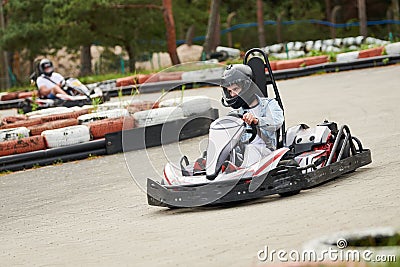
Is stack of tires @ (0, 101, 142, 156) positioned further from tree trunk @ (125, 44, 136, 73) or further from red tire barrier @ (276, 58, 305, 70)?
tree trunk @ (125, 44, 136, 73)

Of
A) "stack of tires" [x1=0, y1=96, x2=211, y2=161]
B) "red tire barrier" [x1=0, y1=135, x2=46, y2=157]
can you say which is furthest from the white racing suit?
"red tire barrier" [x1=0, y1=135, x2=46, y2=157]

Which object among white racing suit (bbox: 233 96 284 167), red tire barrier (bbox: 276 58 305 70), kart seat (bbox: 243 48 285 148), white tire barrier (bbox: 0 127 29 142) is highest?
kart seat (bbox: 243 48 285 148)

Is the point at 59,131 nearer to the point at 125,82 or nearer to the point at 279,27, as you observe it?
the point at 125,82

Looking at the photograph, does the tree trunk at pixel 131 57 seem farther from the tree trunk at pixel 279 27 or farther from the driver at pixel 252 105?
the driver at pixel 252 105

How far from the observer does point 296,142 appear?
6949 millimetres

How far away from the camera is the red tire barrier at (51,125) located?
36.8 ft

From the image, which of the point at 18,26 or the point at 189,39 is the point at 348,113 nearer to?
the point at 18,26

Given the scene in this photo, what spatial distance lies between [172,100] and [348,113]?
2.25m

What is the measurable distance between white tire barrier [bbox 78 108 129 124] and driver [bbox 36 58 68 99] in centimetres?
387

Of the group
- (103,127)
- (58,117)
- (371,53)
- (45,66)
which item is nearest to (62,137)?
(103,127)

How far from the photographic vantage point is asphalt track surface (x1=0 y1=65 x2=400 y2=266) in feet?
15.9

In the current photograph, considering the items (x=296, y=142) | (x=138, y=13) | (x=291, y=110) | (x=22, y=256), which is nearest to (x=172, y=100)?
(x=291, y=110)

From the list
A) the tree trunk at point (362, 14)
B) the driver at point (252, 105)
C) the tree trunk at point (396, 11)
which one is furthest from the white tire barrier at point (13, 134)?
the tree trunk at point (396, 11)

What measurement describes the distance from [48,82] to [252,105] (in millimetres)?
9340
